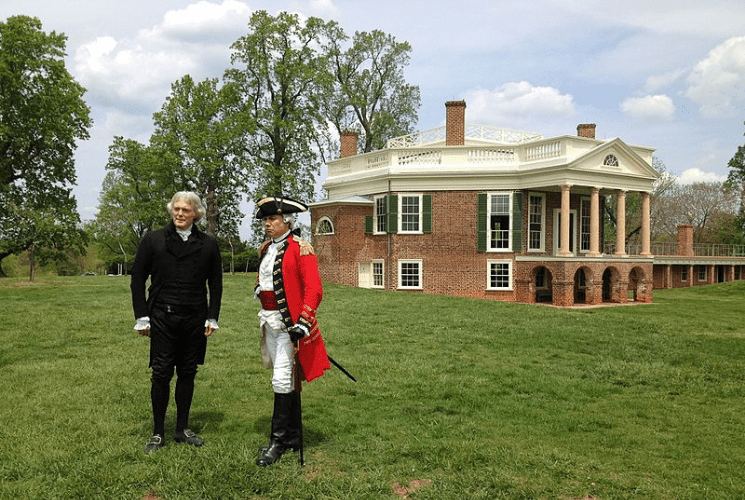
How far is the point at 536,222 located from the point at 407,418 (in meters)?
19.2

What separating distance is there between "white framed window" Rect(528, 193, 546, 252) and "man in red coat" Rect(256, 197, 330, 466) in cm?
1984

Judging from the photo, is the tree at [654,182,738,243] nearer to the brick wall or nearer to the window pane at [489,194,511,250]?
the brick wall

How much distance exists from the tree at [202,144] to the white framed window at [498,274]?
52.0ft

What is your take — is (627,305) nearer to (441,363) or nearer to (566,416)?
(441,363)

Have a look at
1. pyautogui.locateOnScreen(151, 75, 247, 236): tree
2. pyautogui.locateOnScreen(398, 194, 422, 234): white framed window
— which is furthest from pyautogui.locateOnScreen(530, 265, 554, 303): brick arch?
pyautogui.locateOnScreen(151, 75, 247, 236): tree

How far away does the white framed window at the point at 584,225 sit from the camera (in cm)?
2552

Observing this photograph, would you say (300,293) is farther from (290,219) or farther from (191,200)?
(191,200)

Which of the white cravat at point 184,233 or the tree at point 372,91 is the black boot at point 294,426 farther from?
the tree at point 372,91

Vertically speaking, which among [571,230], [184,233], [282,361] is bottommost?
[282,361]

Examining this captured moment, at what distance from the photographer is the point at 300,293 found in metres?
5.25

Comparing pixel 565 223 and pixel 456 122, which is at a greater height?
pixel 456 122

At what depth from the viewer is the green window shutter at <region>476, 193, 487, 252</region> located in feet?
77.0

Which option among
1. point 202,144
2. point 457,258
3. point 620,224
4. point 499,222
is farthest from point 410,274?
point 202,144

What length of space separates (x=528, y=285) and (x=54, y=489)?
20519 mm
